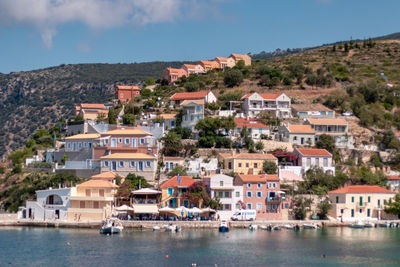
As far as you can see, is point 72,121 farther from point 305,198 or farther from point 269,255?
point 269,255

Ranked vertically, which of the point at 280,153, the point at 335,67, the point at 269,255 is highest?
the point at 335,67

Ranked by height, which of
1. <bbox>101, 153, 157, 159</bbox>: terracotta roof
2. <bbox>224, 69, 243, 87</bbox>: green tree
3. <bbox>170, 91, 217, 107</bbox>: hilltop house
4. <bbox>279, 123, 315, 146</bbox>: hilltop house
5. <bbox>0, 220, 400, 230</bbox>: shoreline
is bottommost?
<bbox>0, 220, 400, 230</bbox>: shoreline

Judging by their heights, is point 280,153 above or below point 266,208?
above

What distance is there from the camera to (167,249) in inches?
1978

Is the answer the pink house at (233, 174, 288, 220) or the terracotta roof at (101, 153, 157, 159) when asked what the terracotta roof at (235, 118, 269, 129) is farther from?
the pink house at (233, 174, 288, 220)

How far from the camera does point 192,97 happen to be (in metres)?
90.2

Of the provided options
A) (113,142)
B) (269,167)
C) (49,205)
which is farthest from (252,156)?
(49,205)

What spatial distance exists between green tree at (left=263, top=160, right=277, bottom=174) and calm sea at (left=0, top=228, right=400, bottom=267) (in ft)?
35.7

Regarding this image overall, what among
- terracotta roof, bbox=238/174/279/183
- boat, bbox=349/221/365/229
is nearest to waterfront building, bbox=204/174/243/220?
terracotta roof, bbox=238/174/279/183

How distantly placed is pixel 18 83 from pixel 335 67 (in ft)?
289

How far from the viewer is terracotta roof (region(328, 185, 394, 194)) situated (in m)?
67.5

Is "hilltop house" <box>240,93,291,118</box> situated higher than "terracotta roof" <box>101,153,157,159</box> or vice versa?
"hilltop house" <box>240,93,291,118</box>

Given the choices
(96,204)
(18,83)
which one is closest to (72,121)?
(96,204)

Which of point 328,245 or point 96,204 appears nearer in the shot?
point 328,245
